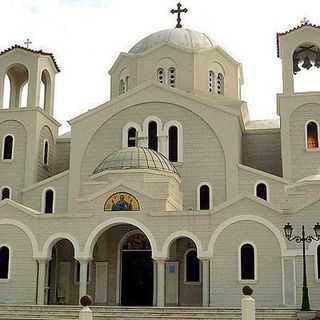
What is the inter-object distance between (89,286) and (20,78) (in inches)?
521

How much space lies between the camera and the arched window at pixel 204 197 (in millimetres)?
28719

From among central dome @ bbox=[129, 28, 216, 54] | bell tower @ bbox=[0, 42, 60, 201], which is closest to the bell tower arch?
bell tower @ bbox=[0, 42, 60, 201]

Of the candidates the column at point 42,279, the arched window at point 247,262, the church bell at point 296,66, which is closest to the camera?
the arched window at point 247,262

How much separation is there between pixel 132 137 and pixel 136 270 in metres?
6.50

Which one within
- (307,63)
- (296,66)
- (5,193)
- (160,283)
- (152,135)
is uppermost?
(307,63)

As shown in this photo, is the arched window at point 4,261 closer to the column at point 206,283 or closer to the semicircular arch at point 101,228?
the semicircular arch at point 101,228

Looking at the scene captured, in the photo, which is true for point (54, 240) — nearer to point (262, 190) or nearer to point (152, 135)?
point (152, 135)

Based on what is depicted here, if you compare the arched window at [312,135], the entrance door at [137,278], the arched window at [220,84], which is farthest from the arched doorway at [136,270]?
the arched window at [220,84]

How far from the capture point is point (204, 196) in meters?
28.8

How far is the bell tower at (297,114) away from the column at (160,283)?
765 cm

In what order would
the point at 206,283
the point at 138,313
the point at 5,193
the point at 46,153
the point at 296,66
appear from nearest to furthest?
the point at 138,313
the point at 206,283
the point at 5,193
the point at 296,66
the point at 46,153

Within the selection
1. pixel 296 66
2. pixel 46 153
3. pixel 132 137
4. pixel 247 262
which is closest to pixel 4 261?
pixel 46 153

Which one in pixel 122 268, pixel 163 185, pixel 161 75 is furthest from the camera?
pixel 161 75

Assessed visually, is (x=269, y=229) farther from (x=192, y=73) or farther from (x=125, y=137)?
(x=192, y=73)
